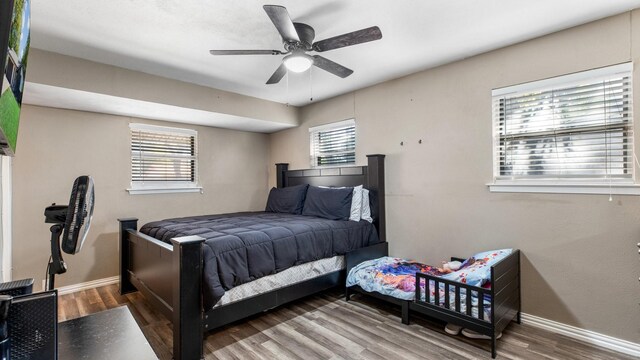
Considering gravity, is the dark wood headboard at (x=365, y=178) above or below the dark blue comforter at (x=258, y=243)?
above

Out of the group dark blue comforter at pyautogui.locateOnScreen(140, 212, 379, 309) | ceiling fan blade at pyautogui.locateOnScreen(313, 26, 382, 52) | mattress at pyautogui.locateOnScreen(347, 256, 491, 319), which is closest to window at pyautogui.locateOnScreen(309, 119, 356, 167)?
dark blue comforter at pyautogui.locateOnScreen(140, 212, 379, 309)

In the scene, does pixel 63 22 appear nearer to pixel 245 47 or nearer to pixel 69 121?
pixel 245 47

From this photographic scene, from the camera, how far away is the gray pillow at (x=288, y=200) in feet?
13.6

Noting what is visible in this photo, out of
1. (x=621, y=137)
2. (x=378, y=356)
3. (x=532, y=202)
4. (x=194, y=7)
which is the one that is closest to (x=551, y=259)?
(x=532, y=202)

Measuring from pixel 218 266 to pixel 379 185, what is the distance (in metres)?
2.14

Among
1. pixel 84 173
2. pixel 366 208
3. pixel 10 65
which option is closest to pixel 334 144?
pixel 366 208

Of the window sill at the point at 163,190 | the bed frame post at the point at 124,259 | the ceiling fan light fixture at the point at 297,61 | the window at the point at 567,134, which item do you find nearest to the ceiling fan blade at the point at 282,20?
the ceiling fan light fixture at the point at 297,61

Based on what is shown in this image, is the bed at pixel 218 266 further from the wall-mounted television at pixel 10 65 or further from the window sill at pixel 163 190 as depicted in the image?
the wall-mounted television at pixel 10 65

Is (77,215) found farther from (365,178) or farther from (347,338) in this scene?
(365,178)

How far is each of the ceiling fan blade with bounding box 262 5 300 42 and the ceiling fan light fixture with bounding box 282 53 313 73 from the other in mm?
159

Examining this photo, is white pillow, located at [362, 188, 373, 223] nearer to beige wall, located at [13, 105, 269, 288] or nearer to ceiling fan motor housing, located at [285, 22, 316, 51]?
ceiling fan motor housing, located at [285, 22, 316, 51]

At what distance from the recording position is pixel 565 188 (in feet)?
7.92

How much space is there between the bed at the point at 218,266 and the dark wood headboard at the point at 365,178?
0.04 feet

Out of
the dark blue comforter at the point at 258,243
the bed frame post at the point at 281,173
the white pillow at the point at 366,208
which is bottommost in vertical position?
the dark blue comforter at the point at 258,243
